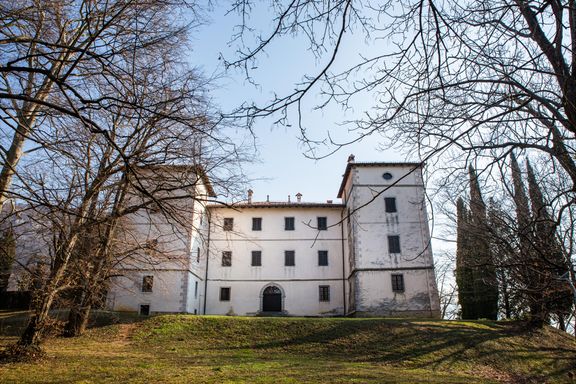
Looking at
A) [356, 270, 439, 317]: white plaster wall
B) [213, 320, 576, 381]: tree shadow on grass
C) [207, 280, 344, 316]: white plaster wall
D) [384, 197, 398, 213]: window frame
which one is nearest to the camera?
[213, 320, 576, 381]: tree shadow on grass

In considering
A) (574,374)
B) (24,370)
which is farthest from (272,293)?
(24,370)

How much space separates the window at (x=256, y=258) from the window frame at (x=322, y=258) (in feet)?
13.8

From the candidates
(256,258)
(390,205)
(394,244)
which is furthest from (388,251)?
(256,258)

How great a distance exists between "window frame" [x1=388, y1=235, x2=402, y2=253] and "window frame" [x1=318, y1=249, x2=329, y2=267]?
193 inches

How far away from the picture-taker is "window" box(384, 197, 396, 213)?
1086 inches

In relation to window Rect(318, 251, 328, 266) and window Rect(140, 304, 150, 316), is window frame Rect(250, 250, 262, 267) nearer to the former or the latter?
window Rect(318, 251, 328, 266)

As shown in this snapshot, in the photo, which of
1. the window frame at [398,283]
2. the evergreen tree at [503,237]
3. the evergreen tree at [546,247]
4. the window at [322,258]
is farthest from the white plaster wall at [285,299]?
the evergreen tree at [546,247]

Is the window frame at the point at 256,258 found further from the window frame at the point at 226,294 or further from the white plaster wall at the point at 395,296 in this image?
the white plaster wall at the point at 395,296

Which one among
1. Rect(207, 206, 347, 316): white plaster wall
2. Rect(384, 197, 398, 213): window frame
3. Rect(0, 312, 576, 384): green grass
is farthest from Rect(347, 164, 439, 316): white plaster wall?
Rect(0, 312, 576, 384): green grass

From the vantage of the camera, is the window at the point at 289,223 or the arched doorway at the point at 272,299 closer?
the arched doorway at the point at 272,299

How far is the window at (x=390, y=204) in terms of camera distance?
27580 mm

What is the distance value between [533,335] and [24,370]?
19173 millimetres

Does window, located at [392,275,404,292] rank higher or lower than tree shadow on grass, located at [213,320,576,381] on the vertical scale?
higher

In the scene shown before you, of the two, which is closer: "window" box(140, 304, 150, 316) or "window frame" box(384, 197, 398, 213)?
"window" box(140, 304, 150, 316)
